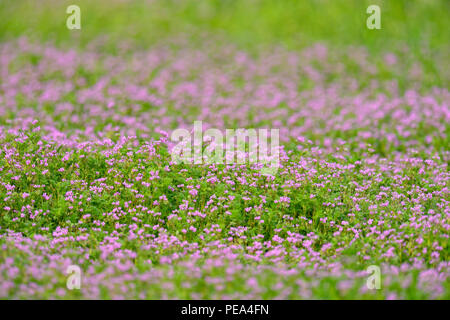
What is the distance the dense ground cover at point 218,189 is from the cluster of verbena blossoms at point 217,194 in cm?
3

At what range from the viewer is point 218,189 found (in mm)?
8523

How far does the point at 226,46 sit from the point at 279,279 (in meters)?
12.4

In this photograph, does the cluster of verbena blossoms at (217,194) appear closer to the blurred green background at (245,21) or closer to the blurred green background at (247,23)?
the blurred green background at (247,23)

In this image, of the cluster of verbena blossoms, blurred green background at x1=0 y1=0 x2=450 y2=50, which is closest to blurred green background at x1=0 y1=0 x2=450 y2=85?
blurred green background at x1=0 y1=0 x2=450 y2=50

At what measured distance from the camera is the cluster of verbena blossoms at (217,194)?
20.7 ft

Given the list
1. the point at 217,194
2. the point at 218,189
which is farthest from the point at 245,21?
the point at 217,194

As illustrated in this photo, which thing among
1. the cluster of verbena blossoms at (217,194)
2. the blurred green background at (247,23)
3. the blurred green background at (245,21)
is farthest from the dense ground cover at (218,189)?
the blurred green background at (245,21)

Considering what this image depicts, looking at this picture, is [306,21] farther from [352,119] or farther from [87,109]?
[87,109]

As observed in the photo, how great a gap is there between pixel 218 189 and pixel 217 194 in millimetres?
107

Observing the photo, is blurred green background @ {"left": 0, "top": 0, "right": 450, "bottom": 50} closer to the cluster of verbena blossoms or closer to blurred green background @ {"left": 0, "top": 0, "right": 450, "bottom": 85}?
blurred green background @ {"left": 0, "top": 0, "right": 450, "bottom": 85}

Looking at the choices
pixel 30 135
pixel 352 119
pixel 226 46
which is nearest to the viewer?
pixel 30 135

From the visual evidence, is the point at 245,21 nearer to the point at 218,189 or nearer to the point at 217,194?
the point at 218,189

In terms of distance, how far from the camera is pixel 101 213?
26.3 feet

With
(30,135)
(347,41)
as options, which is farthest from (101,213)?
(347,41)
